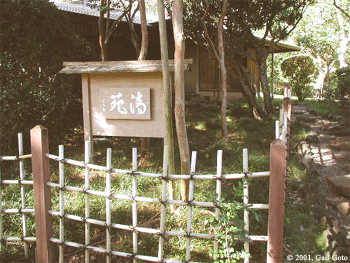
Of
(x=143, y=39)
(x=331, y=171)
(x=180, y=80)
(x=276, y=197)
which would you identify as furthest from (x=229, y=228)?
(x=143, y=39)

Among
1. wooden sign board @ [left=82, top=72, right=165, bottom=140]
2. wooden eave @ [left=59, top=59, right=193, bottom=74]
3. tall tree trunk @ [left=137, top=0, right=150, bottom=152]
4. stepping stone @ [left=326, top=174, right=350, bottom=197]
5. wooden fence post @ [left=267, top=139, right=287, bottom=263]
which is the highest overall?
tall tree trunk @ [left=137, top=0, right=150, bottom=152]

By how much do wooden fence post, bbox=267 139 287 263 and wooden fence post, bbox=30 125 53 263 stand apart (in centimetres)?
209

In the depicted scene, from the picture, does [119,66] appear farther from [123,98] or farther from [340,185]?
[340,185]

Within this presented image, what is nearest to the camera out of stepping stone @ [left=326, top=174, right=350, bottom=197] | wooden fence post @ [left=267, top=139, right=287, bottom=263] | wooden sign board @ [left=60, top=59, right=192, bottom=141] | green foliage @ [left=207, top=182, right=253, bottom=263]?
wooden fence post @ [left=267, top=139, right=287, bottom=263]

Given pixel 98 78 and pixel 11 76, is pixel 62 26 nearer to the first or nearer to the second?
pixel 11 76

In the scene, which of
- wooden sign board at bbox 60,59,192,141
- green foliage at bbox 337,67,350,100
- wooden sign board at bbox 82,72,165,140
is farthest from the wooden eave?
green foliage at bbox 337,67,350,100

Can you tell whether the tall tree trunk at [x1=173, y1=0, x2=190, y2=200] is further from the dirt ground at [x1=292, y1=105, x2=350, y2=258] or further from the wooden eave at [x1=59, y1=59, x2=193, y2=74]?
the dirt ground at [x1=292, y1=105, x2=350, y2=258]

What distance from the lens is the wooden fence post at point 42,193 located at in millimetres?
3205

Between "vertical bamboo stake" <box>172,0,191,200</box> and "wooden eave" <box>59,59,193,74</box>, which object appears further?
"wooden eave" <box>59,59,193,74</box>

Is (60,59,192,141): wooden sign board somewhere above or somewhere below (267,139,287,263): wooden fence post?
above

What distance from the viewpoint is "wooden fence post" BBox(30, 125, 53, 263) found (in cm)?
321

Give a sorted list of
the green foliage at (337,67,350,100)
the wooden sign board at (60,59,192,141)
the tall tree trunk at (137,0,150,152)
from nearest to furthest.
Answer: the wooden sign board at (60,59,192,141), the tall tree trunk at (137,0,150,152), the green foliage at (337,67,350,100)

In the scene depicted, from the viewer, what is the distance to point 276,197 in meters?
2.55

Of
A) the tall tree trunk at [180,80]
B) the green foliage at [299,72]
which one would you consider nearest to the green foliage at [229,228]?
the tall tree trunk at [180,80]
